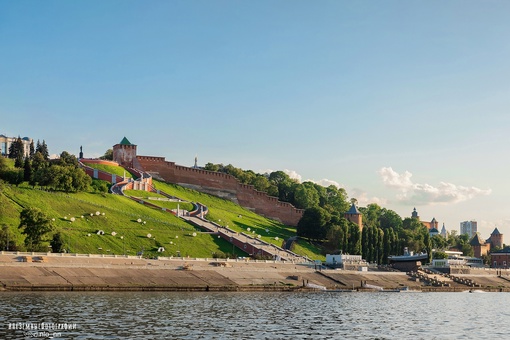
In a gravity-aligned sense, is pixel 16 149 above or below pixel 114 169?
above

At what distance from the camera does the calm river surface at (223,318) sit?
150ft

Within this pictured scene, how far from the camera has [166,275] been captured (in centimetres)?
9425

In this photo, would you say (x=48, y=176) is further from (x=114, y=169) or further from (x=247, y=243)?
(x=247, y=243)

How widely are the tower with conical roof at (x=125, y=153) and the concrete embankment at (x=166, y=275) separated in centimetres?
7326

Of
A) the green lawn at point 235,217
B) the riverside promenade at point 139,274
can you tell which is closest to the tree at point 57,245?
the riverside promenade at point 139,274

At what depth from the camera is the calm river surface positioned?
4572 centimetres

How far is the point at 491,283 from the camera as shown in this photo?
5827 inches

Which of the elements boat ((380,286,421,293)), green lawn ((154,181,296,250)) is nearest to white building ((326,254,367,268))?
boat ((380,286,421,293))

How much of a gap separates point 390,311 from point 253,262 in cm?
4745

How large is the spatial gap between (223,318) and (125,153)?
130873 mm

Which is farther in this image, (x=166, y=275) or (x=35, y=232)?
(x=35, y=232)

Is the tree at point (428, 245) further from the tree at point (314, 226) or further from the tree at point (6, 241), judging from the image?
the tree at point (6, 241)

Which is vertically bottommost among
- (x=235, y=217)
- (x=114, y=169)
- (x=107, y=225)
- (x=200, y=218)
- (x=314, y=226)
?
(x=107, y=225)

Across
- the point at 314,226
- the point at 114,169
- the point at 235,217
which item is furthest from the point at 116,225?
the point at 314,226
